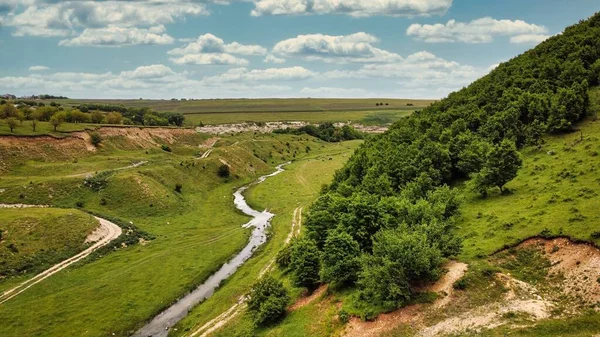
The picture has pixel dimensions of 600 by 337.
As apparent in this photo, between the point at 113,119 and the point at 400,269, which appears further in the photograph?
the point at 113,119

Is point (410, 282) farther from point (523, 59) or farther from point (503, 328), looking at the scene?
point (523, 59)

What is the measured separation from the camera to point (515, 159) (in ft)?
205

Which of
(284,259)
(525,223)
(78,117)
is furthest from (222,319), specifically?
(78,117)

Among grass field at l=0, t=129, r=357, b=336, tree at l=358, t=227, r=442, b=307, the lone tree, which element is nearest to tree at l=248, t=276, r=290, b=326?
tree at l=358, t=227, r=442, b=307

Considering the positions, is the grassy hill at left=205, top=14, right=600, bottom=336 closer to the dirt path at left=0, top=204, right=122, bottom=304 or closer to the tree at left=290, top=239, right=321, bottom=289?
the tree at left=290, top=239, right=321, bottom=289

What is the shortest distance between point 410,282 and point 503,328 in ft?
37.5

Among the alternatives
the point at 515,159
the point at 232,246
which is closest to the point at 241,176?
the point at 232,246

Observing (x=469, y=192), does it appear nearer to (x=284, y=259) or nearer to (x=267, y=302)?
(x=284, y=259)

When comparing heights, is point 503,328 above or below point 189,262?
above

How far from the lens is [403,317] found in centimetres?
4050

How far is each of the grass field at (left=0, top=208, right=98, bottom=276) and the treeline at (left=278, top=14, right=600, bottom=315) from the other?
40283 millimetres

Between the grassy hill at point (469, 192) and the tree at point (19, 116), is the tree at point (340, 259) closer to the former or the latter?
the grassy hill at point (469, 192)

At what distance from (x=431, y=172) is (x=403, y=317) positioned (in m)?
40.2

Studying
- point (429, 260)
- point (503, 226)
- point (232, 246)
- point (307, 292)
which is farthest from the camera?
point (232, 246)
